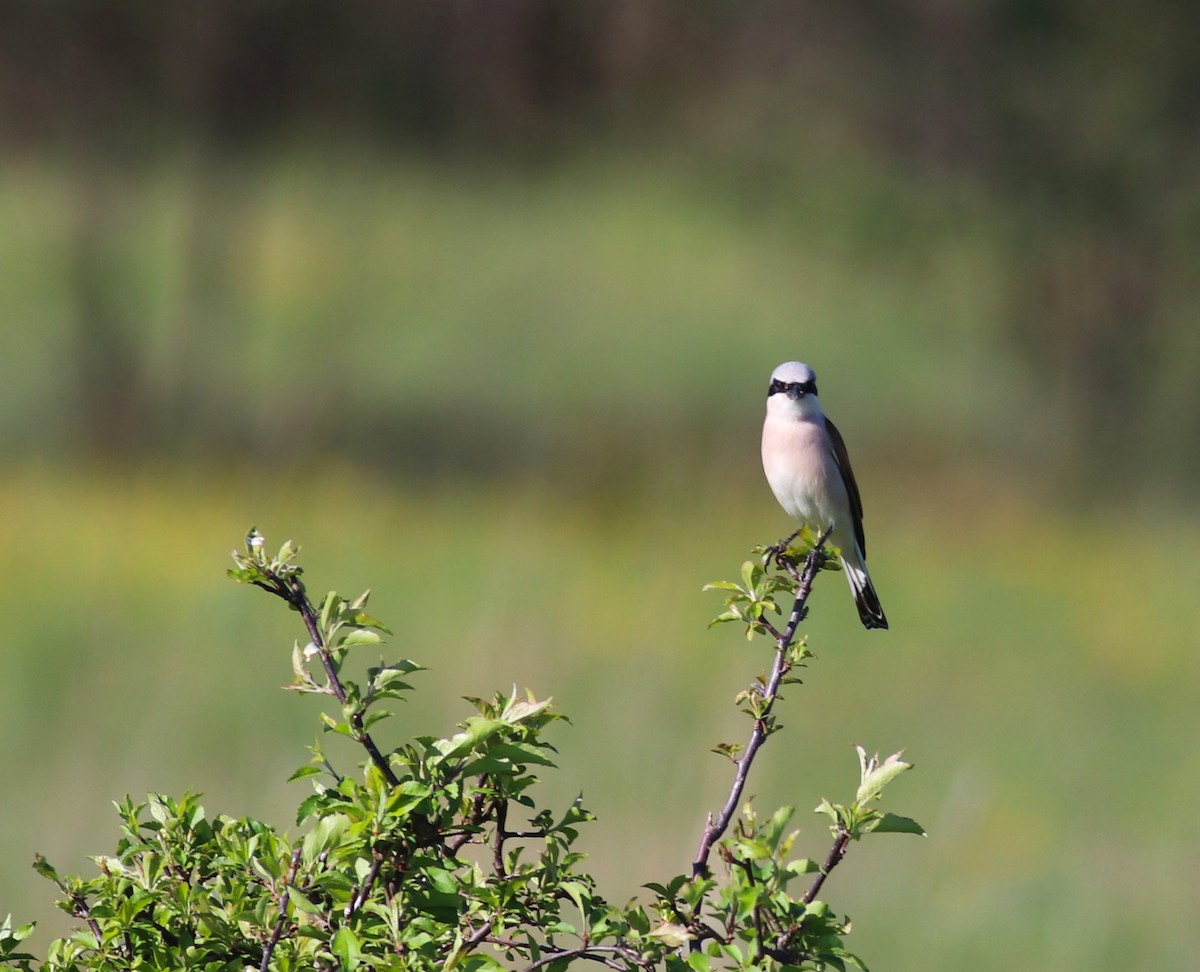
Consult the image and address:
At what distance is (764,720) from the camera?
1.54 metres

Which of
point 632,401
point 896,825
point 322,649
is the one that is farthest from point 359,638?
point 632,401

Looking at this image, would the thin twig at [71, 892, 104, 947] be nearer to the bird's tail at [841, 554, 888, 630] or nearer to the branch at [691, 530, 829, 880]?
the branch at [691, 530, 829, 880]

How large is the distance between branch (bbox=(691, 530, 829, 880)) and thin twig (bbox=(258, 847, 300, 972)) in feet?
1.10

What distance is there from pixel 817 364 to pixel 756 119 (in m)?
3.23

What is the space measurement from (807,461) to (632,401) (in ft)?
33.3

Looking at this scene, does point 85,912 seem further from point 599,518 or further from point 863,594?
point 599,518

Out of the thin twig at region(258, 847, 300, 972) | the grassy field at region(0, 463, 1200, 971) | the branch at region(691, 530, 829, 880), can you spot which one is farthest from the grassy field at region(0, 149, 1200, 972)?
the thin twig at region(258, 847, 300, 972)

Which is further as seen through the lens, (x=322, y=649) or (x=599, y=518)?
(x=599, y=518)

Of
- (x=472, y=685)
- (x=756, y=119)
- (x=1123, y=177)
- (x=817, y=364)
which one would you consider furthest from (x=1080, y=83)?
(x=472, y=685)

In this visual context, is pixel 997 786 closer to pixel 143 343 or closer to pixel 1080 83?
pixel 1080 83

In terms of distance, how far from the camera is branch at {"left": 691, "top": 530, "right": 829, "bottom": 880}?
4.70 feet

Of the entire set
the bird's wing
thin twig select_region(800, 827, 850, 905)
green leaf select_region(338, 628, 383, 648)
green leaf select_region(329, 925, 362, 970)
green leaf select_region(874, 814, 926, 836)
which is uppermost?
the bird's wing

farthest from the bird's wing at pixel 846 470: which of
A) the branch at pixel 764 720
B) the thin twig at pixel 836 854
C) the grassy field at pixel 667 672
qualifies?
the thin twig at pixel 836 854

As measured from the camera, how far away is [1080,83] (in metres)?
12.1
